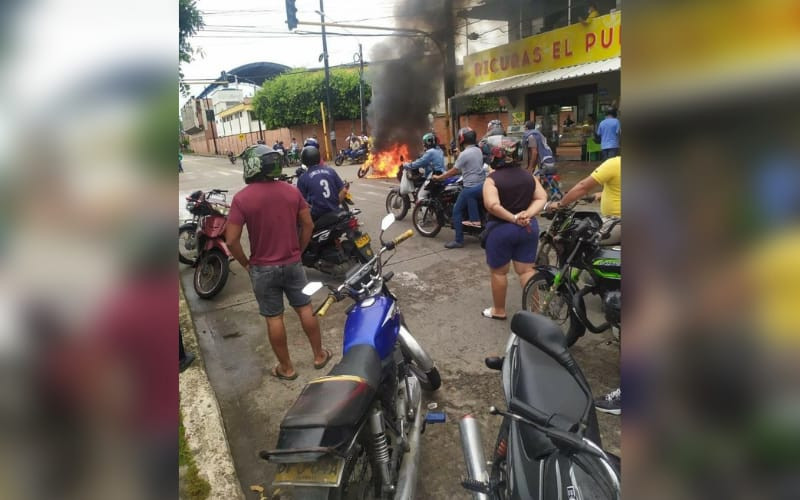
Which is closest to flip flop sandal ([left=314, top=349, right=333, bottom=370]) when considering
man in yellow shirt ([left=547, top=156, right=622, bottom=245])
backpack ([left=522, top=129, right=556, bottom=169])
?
man in yellow shirt ([left=547, top=156, right=622, bottom=245])

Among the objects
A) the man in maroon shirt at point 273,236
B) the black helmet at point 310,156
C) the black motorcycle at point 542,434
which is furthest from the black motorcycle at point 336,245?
the black motorcycle at point 542,434

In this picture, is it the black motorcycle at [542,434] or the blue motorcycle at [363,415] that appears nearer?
the black motorcycle at [542,434]

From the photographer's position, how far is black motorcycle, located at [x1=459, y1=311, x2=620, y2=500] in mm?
1333

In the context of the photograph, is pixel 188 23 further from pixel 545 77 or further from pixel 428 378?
pixel 545 77

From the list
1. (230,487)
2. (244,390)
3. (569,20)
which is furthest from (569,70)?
(230,487)

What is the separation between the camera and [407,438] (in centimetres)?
251

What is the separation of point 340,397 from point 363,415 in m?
0.16

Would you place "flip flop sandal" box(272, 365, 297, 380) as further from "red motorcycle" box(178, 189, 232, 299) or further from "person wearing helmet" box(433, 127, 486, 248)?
"person wearing helmet" box(433, 127, 486, 248)

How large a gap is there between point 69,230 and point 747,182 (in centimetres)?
56

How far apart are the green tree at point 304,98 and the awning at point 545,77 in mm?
13224

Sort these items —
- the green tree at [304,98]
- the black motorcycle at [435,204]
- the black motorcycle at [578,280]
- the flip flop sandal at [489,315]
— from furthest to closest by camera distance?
the green tree at [304,98], the black motorcycle at [435,204], the flip flop sandal at [489,315], the black motorcycle at [578,280]

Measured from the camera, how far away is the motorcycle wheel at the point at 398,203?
8.70 m

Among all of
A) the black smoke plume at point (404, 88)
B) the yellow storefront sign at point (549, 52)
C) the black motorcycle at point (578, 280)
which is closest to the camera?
the black motorcycle at point (578, 280)

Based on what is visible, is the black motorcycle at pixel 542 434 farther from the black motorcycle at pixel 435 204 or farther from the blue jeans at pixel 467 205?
the black motorcycle at pixel 435 204
